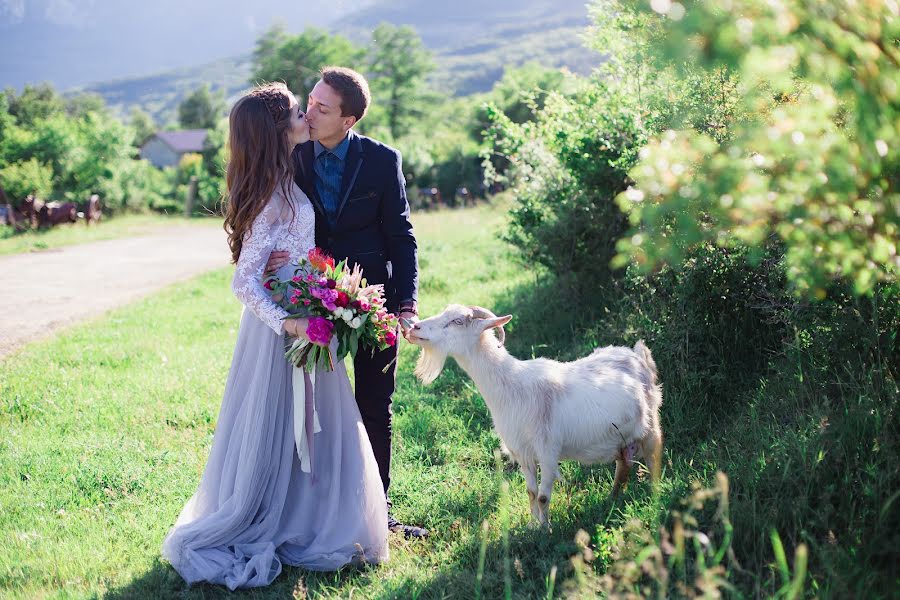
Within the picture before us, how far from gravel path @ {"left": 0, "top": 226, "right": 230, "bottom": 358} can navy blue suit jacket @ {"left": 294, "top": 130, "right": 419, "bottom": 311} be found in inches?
255

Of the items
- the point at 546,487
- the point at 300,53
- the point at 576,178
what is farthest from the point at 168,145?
the point at 546,487

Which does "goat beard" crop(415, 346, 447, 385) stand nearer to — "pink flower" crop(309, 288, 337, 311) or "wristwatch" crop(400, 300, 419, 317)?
"wristwatch" crop(400, 300, 419, 317)

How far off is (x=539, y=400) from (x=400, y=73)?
199 ft

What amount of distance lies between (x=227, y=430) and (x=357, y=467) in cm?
85

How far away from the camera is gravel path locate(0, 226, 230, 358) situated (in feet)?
35.0

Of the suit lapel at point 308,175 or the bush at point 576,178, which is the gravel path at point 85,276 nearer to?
the suit lapel at point 308,175

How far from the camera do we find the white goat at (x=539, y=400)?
4.51 m

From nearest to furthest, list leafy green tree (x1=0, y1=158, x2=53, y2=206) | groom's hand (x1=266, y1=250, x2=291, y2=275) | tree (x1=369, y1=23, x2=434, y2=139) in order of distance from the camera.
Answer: groom's hand (x1=266, y1=250, x2=291, y2=275)
leafy green tree (x1=0, y1=158, x2=53, y2=206)
tree (x1=369, y1=23, x2=434, y2=139)

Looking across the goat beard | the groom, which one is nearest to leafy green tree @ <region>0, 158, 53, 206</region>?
the groom

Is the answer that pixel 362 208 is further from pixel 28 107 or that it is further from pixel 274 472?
pixel 28 107

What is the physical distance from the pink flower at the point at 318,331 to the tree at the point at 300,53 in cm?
5597

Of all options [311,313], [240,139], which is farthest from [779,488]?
[240,139]

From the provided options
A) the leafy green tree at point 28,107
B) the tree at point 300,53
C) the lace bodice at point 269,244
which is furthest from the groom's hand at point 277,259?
the tree at point 300,53

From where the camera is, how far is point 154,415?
680 centimetres
